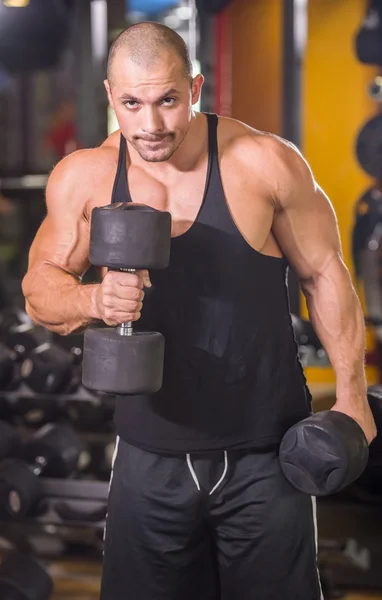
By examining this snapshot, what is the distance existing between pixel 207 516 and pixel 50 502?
4.10ft

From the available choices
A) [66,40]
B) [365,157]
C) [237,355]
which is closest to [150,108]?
[237,355]

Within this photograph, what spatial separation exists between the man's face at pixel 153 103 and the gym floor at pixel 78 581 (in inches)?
60.2

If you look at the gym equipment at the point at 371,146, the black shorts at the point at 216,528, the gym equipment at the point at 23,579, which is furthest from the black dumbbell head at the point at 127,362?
the gym equipment at the point at 371,146

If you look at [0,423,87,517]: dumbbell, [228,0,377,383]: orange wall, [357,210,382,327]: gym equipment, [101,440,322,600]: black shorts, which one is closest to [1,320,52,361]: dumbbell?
[0,423,87,517]: dumbbell

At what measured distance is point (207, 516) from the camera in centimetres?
139

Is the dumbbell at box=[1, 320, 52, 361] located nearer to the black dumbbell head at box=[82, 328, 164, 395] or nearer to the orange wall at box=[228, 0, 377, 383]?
the orange wall at box=[228, 0, 377, 383]

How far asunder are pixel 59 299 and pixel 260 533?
518 mm

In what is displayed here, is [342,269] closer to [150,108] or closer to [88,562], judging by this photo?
[150,108]

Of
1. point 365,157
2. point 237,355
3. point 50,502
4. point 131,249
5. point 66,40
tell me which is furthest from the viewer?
point 66,40

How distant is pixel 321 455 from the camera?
135cm

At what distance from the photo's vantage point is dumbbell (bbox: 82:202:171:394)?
1.21 meters

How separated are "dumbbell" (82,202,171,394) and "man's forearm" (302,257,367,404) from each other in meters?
0.31

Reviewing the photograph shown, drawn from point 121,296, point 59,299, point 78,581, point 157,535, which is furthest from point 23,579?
point 121,296

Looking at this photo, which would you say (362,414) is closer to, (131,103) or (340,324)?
(340,324)
